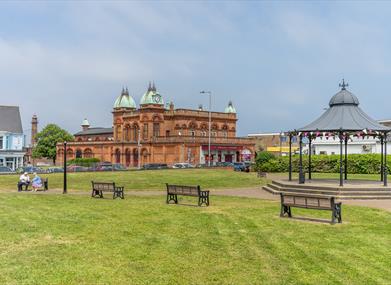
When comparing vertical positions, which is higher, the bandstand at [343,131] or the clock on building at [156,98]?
the clock on building at [156,98]

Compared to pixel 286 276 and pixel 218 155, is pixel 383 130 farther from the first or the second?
pixel 218 155

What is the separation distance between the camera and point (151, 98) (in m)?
79.6

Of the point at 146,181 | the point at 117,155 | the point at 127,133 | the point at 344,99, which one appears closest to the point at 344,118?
the point at 344,99

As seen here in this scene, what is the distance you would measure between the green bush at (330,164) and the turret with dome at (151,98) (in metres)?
31.7

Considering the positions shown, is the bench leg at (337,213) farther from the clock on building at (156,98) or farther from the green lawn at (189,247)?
the clock on building at (156,98)

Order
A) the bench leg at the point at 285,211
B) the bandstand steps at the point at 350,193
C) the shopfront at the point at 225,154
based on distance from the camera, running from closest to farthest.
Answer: the bench leg at the point at 285,211 → the bandstand steps at the point at 350,193 → the shopfront at the point at 225,154

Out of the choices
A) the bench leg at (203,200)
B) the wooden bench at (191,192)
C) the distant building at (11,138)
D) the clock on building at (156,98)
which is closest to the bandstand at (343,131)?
the bench leg at (203,200)

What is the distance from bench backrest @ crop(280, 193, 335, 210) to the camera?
15.4 meters

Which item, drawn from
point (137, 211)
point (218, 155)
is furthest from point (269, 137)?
point (137, 211)

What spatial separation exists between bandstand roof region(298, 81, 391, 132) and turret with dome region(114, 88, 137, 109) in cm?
6373

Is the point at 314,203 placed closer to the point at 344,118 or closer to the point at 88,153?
the point at 344,118

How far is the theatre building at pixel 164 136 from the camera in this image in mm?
74938

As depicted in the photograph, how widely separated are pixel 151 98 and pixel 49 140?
32.8 meters

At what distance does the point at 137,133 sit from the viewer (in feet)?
268
